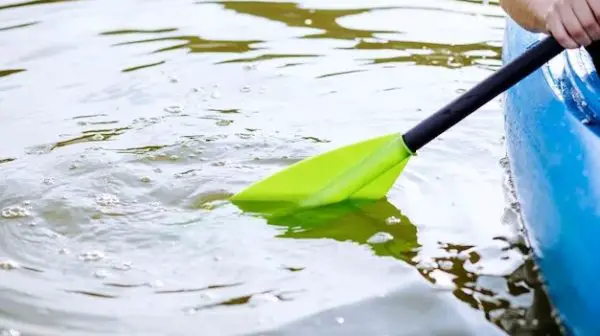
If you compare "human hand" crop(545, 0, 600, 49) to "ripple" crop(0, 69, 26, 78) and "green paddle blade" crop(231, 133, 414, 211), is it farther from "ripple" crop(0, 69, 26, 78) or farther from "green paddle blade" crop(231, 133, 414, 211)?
"ripple" crop(0, 69, 26, 78)

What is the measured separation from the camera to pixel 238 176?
103 inches

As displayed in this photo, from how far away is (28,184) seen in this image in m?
2.56

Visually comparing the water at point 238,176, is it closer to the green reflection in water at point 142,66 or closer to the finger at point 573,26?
the green reflection in water at point 142,66

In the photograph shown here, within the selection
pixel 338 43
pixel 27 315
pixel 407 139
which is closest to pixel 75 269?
pixel 27 315

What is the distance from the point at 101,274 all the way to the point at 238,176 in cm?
57

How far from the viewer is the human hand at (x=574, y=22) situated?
5.88 ft

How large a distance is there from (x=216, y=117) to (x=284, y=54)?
65 centimetres

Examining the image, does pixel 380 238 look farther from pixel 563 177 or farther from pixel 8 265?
pixel 8 265

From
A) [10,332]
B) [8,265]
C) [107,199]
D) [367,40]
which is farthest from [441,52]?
[10,332]

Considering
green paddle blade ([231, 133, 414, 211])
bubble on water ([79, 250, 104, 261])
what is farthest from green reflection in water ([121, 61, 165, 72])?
bubble on water ([79, 250, 104, 261])

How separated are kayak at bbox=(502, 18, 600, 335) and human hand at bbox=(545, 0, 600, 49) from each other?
132 mm

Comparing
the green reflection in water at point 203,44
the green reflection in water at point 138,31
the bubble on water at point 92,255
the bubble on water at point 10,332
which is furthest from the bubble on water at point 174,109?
the bubble on water at point 10,332

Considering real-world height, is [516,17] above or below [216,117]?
above

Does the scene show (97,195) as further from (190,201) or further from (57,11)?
(57,11)
